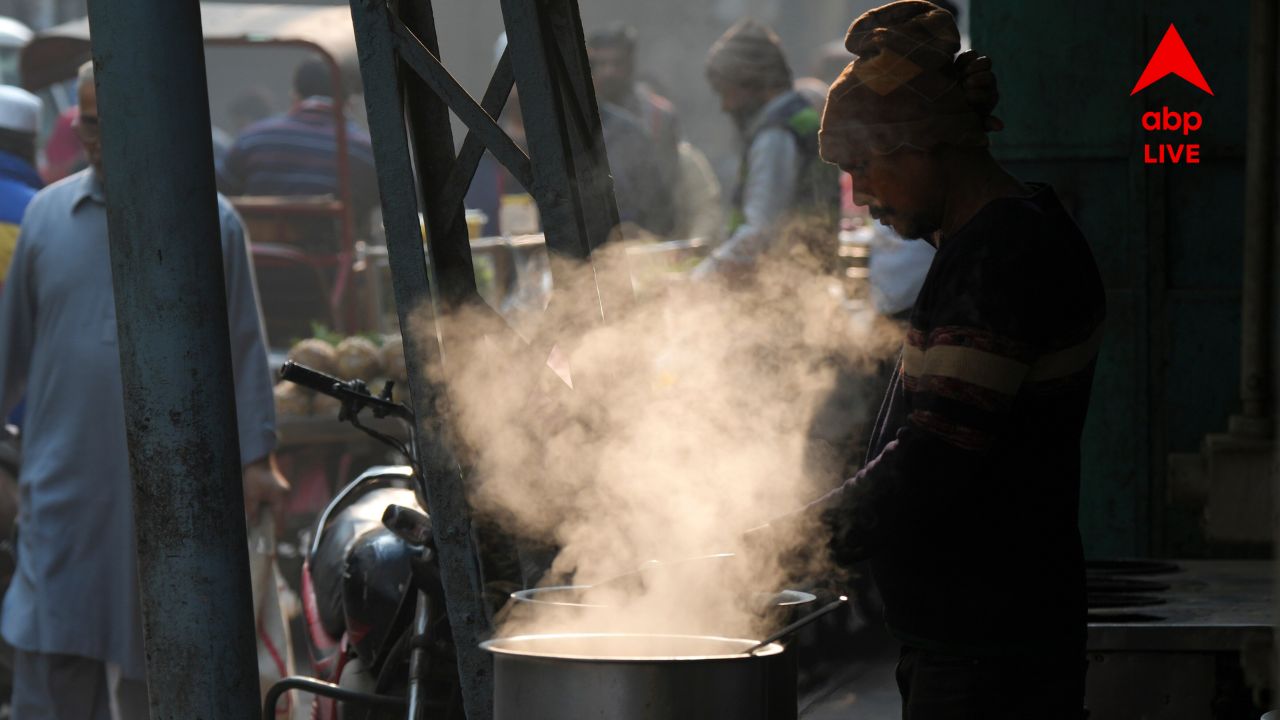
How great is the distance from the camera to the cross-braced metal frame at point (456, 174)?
327 centimetres

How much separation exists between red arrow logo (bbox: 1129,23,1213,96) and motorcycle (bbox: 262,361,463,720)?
2703 millimetres

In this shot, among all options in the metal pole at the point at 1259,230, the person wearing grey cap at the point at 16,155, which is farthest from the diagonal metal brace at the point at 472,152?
the person wearing grey cap at the point at 16,155

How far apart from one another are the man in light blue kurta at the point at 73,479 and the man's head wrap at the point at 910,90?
316cm

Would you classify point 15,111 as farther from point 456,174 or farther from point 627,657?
point 627,657

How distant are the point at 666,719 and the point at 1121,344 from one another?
3.35m

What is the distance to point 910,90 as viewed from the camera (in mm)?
2500

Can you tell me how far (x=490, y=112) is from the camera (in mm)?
3402

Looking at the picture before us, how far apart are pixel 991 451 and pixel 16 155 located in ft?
17.9

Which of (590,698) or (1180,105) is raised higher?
(1180,105)

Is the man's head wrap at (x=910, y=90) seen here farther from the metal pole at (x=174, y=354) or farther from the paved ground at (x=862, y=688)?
the paved ground at (x=862, y=688)

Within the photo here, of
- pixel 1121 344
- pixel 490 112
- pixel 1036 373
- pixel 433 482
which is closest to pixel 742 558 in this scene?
pixel 1036 373

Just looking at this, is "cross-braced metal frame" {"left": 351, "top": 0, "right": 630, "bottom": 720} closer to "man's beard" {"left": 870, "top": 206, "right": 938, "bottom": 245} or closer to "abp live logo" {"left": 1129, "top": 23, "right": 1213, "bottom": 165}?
"man's beard" {"left": 870, "top": 206, "right": 938, "bottom": 245}

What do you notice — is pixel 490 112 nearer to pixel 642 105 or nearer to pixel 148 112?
pixel 148 112

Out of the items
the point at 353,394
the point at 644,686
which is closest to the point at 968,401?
the point at 644,686
